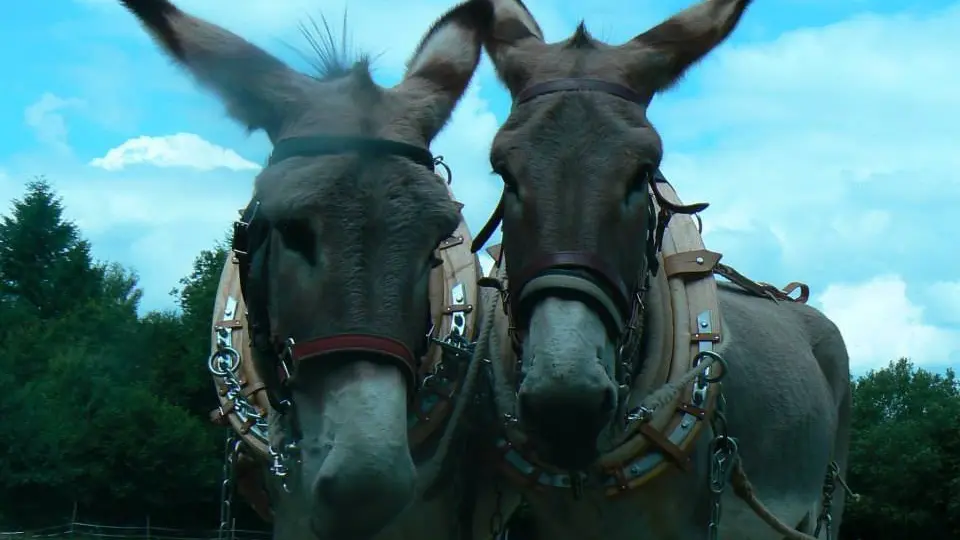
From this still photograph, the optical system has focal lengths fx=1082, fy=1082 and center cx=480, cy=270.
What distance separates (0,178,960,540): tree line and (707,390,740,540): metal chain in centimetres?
1735

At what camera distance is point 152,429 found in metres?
29.2

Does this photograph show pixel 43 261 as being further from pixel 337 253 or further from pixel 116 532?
pixel 337 253

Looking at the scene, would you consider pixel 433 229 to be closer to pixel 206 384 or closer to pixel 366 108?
pixel 366 108

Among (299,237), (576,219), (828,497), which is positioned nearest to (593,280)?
(576,219)

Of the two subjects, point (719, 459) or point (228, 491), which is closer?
point (719, 459)

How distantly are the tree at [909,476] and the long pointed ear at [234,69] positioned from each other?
32.0 metres

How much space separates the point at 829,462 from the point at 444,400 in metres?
2.88

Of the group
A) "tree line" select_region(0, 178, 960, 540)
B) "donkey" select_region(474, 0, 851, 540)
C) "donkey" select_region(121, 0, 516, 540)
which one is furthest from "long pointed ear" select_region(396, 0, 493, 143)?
"tree line" select_region(0, 178, 960, 540)

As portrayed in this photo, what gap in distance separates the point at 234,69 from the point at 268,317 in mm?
904

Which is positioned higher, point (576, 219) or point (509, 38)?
point (509, 38)

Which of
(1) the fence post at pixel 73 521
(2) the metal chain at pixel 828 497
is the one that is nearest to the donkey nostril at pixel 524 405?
A: (2) the metal chain at pixel 828 497

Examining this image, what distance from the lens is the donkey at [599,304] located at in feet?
11.7

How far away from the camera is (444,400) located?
4391 millimetres

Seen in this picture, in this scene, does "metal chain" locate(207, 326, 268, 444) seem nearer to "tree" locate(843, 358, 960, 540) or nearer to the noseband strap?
the noseband strap
